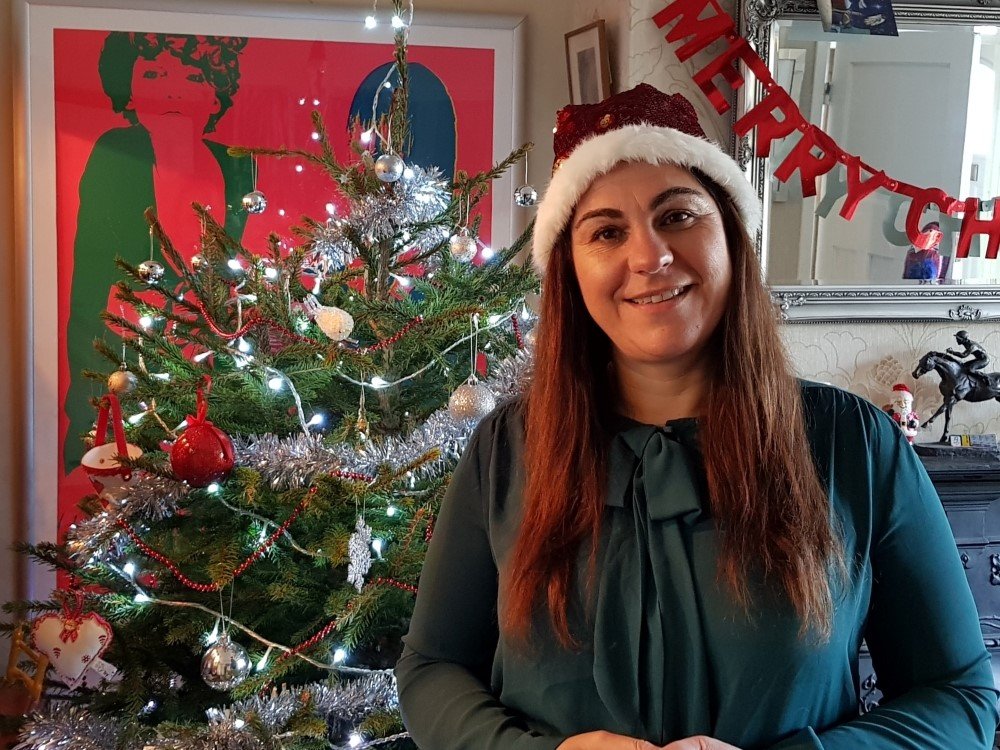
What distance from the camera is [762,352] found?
3.22 feet

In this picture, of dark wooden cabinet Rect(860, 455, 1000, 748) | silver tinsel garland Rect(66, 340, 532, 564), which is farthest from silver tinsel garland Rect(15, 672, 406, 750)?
dark wooden cabinet Rect(860, 455, 1000, 748)

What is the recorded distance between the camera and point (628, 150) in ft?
3.32

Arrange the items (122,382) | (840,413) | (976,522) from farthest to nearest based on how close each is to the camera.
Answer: (976,522) < (122,382) < (840,413)

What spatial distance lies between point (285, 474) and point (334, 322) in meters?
0.27

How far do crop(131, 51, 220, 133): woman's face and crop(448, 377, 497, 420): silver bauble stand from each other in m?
1.46

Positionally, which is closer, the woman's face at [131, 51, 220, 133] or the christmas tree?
the christmas tree

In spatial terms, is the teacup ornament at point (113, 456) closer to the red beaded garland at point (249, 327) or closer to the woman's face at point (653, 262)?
the red beaded garland at point (249, 327)

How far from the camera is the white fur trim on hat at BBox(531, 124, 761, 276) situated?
1011mm

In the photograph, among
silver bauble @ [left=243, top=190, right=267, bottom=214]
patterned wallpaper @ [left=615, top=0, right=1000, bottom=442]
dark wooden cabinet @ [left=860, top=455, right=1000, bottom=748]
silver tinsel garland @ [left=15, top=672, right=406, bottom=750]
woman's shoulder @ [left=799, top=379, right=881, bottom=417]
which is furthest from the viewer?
patterned wallpaper @ [left=615, top=0, right=1000, bottom=442]

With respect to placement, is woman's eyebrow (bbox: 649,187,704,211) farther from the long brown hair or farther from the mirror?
the mirror

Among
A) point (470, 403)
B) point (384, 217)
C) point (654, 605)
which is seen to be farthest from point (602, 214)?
point (384, 217)

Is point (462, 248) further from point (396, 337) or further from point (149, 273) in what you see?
point (149, 273)

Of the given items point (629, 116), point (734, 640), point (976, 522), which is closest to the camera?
point (734, 640)

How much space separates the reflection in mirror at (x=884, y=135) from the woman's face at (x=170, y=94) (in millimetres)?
1612
